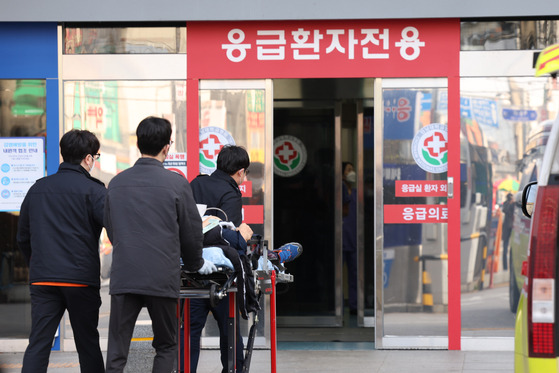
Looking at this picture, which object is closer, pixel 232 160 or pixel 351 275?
pixel 232 160

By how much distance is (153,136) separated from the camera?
17.0 ft

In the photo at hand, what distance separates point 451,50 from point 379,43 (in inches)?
27.2

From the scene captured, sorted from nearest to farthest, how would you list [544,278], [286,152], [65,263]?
[544,278]
[65,263]
[286,152]

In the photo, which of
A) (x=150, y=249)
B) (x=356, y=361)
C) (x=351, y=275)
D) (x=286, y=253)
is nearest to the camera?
(x=150, y=249)

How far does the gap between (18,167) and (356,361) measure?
3.77 meters

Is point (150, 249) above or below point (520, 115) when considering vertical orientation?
below

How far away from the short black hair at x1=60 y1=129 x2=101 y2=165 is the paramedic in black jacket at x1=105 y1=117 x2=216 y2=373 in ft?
1.95

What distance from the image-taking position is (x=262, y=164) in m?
8.41

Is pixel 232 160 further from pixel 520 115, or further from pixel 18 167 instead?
pixel 520 115

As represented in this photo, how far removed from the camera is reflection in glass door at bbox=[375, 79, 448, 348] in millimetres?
8305

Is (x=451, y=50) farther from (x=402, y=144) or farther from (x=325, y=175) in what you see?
(x=325, y=175)

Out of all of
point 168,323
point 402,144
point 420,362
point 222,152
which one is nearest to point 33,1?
point 222,152

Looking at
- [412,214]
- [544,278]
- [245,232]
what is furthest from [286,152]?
[544,278]

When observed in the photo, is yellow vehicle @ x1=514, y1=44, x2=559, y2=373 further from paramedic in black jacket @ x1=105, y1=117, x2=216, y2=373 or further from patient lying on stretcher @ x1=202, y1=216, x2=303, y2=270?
patient lying on stretcher @ x1=202, y1=216, x2=303, y2=270
